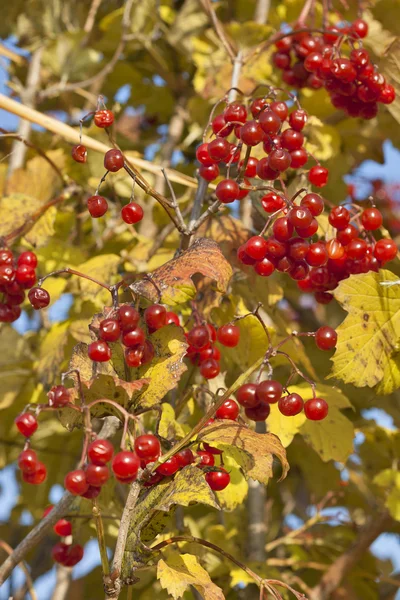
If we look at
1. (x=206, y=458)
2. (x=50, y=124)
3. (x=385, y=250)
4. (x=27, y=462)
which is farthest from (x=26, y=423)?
(x=50, y=124)

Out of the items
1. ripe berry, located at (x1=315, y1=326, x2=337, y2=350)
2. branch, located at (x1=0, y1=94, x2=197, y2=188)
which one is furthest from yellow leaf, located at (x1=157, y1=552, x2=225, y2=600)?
branch, located at (x1=0, y1=94, x2=197, y2=188)

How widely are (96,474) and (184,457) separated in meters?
0.21

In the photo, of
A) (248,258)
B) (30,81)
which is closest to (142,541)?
(248,258)

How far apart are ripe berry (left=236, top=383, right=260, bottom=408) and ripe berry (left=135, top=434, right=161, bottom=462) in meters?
0.19

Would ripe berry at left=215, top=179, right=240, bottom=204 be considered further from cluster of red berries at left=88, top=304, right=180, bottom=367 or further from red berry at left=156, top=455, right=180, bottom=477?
red berry at left=156, top=455, right=180, bottom=477

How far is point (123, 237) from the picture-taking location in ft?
6.94

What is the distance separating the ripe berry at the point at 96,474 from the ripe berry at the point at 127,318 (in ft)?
0.72

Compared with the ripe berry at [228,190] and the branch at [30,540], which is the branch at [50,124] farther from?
the branch at [30,540]

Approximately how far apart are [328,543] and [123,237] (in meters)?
1.08

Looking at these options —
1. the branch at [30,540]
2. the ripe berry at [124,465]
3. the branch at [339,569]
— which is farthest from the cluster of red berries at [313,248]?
the branch at [339,569]

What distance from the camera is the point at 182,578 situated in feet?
3.64

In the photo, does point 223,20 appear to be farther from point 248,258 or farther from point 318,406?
point 318,406

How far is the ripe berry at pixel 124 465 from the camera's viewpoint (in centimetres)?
95

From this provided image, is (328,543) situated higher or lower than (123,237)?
lower
